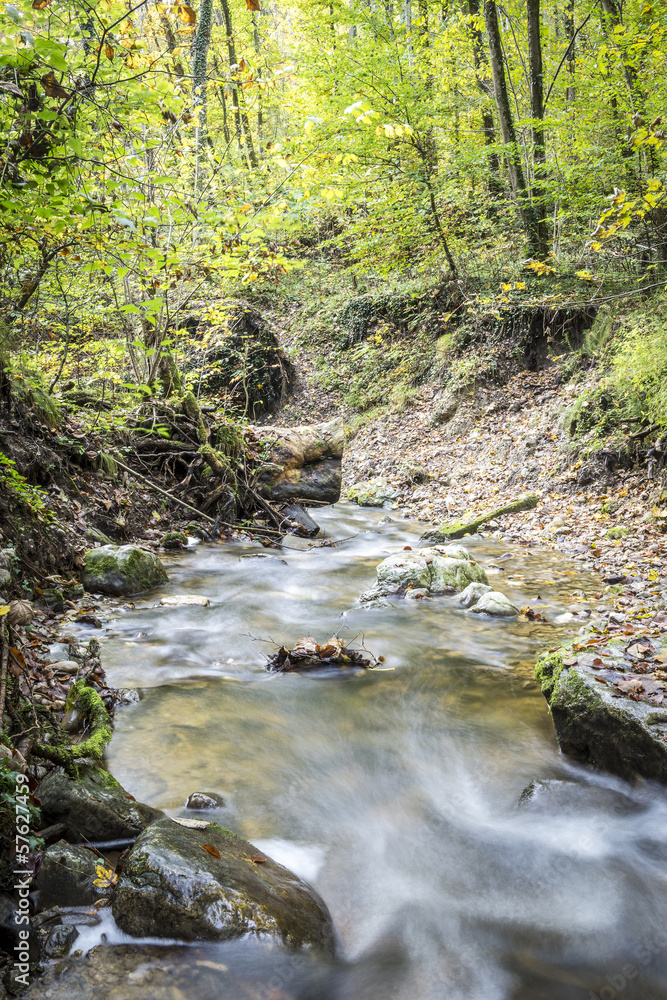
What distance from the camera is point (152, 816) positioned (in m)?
2.81

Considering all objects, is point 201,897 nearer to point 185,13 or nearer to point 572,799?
point 572,799

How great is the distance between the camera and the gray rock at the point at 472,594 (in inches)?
240

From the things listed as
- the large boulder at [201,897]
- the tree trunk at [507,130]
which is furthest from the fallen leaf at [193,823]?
the tree trunk at [507,130]

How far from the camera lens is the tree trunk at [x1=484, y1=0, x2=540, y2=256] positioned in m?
10.6

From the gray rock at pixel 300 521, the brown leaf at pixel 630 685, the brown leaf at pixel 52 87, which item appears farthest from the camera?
the gray rock at pixel 300 521

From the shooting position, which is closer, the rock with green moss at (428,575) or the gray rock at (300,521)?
the rock with green moss at (428,575)

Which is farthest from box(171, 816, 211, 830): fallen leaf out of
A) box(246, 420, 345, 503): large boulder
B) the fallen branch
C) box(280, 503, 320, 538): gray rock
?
box(246, 420, 345, 503): large boulder

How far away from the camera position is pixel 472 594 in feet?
20.2

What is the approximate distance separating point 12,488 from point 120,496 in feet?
8.71

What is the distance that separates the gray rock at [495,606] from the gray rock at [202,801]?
3412mm

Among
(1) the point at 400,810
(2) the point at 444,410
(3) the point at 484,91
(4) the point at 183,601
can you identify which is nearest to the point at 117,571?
(4) the point at 183,601

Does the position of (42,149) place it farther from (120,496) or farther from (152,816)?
(120,496)

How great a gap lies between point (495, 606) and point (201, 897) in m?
4.17

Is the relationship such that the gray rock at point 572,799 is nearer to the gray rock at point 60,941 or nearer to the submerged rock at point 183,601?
the gray rock at point 60,941
